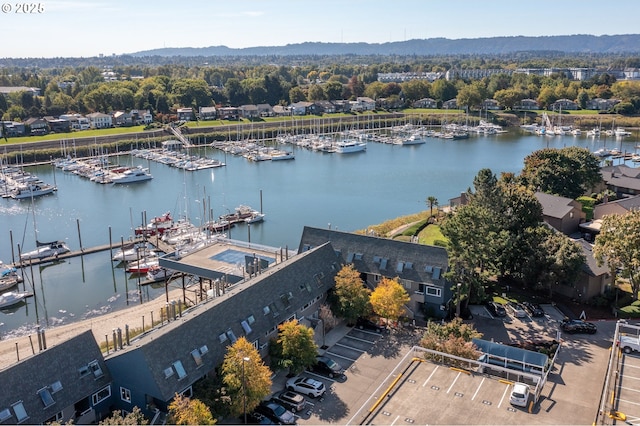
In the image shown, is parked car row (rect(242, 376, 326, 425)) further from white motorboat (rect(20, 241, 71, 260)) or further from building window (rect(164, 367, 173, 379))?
white motorboat (rect(20, 241, 71, 260))

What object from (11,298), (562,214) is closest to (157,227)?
(11,298)

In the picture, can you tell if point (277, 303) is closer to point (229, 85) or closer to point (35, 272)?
point (35, 272)

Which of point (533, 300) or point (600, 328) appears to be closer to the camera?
point (600, 328)

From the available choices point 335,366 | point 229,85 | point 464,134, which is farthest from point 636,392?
point 229,85

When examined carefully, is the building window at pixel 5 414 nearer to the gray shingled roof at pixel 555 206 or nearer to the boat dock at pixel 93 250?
the boat dock at pixel 93 250

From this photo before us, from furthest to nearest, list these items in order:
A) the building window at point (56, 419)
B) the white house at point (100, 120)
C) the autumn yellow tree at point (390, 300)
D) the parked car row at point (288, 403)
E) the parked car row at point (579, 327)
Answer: the white house at point (100, 120)
the parked car row at point (579, 327)
the autumn yellow tree at point (390, 300)
the parked car row at point (288, 403)
the building window at point (56, 419)

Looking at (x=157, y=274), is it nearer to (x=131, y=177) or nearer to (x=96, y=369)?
(x=96, y=369)

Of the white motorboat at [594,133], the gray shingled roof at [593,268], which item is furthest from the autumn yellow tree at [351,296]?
the white motorboat at [594,133]

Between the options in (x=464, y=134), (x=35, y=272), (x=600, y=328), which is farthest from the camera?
(x=464, y=134)
